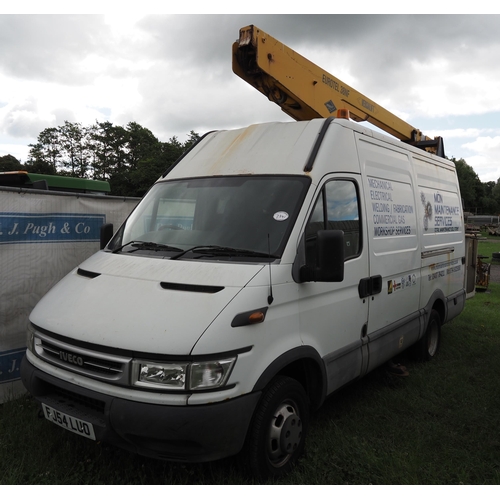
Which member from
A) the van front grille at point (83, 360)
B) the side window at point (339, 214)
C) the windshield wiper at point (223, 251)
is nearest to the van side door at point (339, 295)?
the side window at point (339, 214)

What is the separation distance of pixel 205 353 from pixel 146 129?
71.4 meters

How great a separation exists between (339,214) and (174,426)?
2.23m

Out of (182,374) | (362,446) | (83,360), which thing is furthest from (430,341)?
(83,360)

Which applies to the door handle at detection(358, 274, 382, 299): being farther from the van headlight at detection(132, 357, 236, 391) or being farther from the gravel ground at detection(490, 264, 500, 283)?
the gravel ground at detection(490, 264, 500, 283)

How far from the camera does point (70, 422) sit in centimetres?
300

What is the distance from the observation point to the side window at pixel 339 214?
3.62 m

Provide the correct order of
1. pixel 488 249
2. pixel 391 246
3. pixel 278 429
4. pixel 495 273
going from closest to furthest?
pixel 278 429, pixel 391 246, pixel 495 273, pixel 488 249

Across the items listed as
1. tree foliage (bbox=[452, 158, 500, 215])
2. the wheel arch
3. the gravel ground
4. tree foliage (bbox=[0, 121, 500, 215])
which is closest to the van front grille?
the wheel arch

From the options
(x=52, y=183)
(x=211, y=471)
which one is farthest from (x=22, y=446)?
(x=52, y=183)

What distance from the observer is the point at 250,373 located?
2.90 metres

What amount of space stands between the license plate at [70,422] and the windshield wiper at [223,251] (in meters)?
1.29

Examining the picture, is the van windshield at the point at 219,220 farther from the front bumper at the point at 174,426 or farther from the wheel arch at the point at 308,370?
the front bumper at the point at 174,426

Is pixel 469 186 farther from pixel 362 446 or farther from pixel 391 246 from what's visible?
pixel 362 446

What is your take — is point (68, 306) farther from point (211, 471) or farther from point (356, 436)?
point (356, 436)
